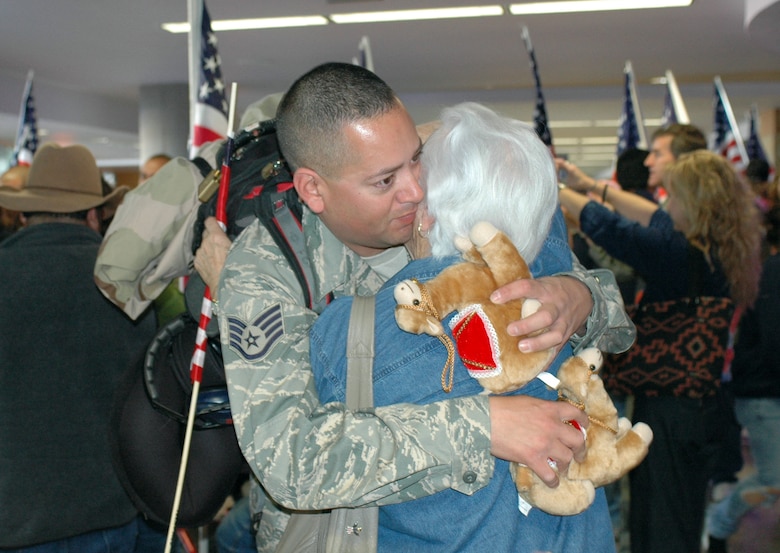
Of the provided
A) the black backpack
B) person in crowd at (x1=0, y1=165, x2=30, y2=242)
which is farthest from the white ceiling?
the black backpack

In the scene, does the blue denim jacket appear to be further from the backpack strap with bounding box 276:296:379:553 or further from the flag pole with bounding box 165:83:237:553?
the flag pole with bounding box 165:83:237:553

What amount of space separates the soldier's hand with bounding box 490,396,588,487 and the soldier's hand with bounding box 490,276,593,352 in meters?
0.11

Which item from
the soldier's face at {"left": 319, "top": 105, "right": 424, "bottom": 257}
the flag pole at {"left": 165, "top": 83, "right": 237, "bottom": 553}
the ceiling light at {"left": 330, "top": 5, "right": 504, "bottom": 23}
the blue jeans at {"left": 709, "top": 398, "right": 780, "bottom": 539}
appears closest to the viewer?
the soldier's face at {"left": 319, "top": 105, "right": 424, "bottom": 257}

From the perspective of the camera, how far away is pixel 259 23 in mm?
8102

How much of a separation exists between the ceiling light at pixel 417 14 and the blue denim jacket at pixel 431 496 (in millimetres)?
6638

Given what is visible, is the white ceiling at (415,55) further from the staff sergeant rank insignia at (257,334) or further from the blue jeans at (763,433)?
the staff sergeant rank insignia at (257,334)

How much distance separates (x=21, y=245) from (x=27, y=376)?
403 millimetres

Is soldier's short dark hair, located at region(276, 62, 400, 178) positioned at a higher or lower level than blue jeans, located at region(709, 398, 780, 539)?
higher

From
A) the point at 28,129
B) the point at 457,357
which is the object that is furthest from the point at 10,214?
the point at 457,357

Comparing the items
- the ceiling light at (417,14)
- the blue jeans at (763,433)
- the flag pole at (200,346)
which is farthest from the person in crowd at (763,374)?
the ceiling light at (417,14)

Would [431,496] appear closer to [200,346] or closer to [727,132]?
[200,346]

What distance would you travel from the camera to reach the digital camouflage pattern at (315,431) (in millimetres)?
1354

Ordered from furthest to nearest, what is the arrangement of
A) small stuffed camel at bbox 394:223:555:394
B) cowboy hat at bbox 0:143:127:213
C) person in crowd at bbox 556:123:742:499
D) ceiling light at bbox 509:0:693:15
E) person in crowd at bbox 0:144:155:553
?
ceiling light at bbox 509:0:693:15 → person in crowd at bbox 556:123:742:499 → cowboy hat at bbox 0:143:127:213 → person in crowd at bbox 0:144:155:553 → small stuffed camel at bbox 394:223:555:394

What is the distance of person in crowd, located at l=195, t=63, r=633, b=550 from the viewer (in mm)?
1360
